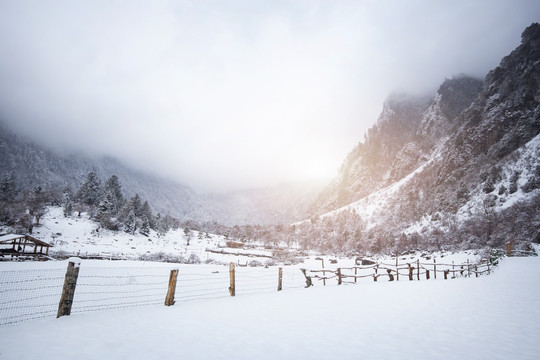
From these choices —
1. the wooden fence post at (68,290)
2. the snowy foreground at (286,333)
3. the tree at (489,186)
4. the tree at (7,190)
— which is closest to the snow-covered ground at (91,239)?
the tree at (7,190)

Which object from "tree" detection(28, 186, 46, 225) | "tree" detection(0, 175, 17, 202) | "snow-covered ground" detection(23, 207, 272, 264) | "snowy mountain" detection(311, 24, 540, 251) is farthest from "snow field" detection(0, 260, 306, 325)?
"tree" detection(0, 175, 17, 202)

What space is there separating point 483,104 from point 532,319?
441 feet

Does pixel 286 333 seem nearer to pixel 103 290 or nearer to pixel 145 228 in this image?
pixel 103 290

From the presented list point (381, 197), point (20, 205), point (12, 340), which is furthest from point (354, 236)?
point (12, 340)

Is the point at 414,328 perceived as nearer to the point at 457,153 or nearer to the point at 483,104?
the point at 457,153

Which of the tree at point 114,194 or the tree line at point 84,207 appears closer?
the tree line at point 84,207

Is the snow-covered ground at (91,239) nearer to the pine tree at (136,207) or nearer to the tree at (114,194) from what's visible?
the tree at (114,194)

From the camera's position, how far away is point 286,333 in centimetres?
627

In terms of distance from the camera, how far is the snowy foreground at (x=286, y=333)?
485 centimetres

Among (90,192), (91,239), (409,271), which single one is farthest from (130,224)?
(409,271)

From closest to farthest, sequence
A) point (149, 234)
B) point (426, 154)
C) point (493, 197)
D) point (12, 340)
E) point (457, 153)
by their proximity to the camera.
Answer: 1. point (12, 340)
2. point (493, 197)
3. point (149, 234)
4. point (457, 153)
5. point (426, 154)

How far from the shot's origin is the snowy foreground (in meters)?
4.85

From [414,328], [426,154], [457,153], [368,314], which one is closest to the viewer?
[414,328]

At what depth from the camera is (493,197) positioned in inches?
2781
